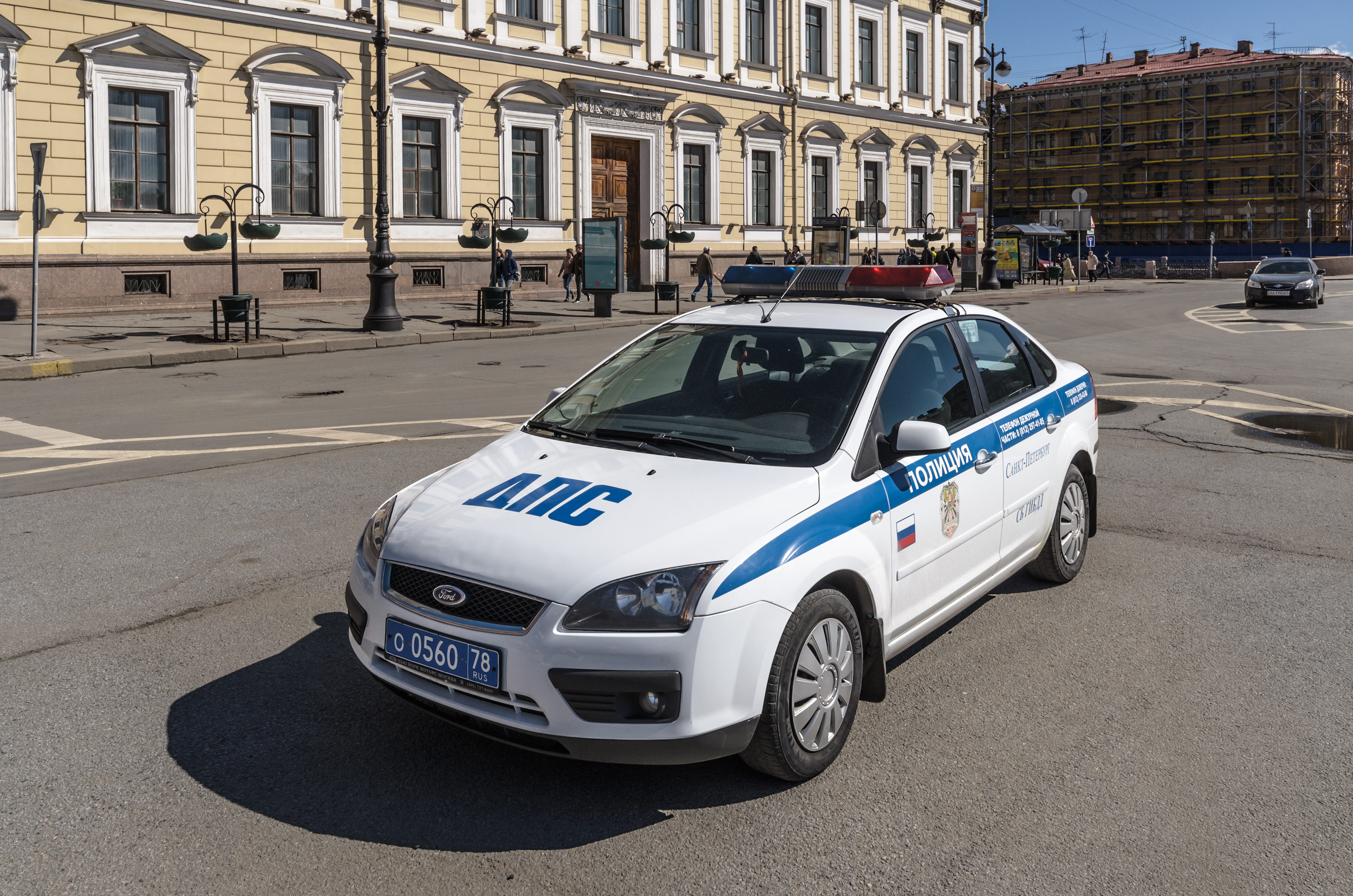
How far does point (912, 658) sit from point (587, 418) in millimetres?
1708

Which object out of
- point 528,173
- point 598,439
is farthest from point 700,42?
point 598,439

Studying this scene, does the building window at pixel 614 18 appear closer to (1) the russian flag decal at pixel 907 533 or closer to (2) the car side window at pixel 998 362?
(2) the car side window at pixel 998 362

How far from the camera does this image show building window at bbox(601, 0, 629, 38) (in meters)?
34.5

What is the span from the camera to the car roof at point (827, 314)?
17.2 ft

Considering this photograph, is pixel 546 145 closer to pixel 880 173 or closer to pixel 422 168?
pixel 422 168

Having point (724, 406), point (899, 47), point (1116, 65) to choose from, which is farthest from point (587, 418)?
point (1116, 65)

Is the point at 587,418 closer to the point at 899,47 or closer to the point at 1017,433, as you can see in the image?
the point at 1017,433

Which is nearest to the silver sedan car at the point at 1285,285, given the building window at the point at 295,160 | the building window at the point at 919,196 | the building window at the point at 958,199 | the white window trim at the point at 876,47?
the building window at the point at 919,196

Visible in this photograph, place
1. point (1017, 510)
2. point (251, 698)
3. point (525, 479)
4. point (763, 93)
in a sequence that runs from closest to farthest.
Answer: point (525, 479) → point (251, 698) → point (1017, 510) → point (763, 93)

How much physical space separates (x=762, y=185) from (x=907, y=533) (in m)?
37.1

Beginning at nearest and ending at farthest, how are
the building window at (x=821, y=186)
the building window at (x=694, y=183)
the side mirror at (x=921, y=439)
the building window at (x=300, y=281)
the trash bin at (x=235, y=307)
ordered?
the side mirror at (x=921, y=439) → the trash bin at (x=235, y=307) → the building window at (x=300, y=281) → the building window at (x=694, y=183) → the building window at (x=821, y=186)

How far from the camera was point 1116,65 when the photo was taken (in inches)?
3814

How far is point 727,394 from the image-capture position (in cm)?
513

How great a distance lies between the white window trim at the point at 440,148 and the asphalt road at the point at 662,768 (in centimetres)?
2249
